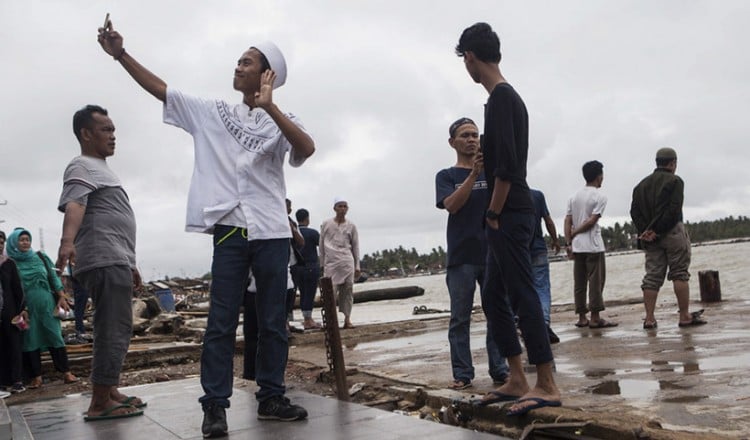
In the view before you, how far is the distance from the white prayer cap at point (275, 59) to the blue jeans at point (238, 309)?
0.87 m

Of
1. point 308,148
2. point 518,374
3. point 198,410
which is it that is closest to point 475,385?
point 518,374

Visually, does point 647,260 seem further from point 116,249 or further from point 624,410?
point 116,249

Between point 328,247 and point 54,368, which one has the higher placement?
point 328,247

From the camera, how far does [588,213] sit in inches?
333

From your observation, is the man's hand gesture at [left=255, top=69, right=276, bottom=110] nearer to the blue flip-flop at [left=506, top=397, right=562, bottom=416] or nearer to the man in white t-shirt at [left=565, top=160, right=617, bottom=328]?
the blue flip-flop at [left=506, top=397, right=562, bottom=416]

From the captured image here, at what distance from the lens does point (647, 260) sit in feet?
26.8

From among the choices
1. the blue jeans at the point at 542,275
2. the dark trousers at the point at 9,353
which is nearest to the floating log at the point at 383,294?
the blue jeans at the point at 542,275

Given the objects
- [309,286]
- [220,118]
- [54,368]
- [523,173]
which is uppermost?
[220,118]

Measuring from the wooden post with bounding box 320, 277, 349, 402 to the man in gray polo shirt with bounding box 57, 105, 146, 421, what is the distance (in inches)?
51.2

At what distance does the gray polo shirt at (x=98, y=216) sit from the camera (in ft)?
14.5

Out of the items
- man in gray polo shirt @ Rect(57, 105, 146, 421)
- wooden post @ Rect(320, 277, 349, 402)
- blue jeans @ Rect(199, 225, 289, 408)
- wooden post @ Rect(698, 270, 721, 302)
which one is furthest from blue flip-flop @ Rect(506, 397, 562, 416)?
wooden post @ Rect(698, 270, 721, 302)

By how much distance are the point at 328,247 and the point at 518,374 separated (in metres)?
7.12

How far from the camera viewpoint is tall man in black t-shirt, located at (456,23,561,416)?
3951 mm

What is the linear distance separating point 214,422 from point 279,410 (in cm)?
41
